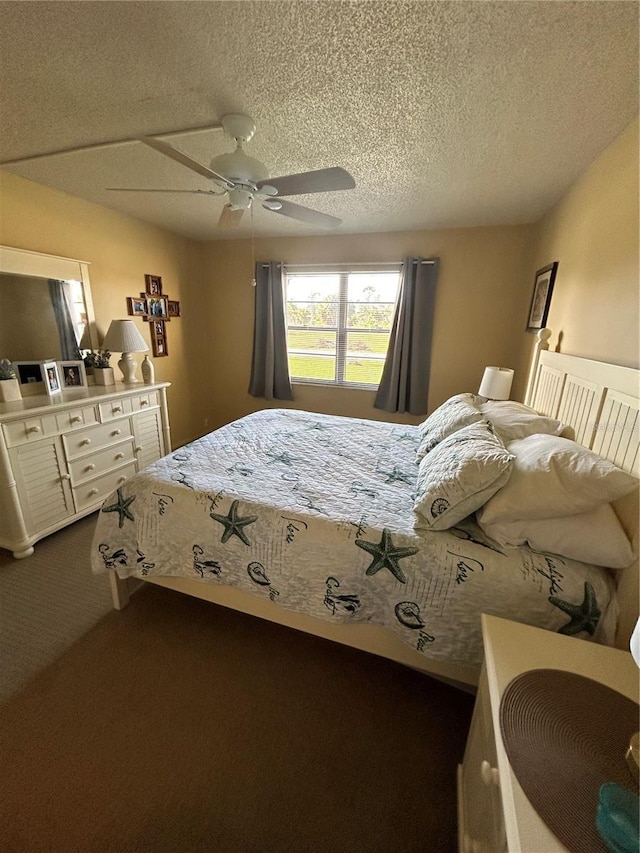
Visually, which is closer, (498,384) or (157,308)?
(498,384)

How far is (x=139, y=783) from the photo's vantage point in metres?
1.14

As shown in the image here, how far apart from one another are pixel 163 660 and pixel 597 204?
3.11m

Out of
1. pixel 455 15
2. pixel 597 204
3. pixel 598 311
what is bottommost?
pixel 598 311

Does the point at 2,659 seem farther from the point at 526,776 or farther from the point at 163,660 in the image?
the point at 526,776

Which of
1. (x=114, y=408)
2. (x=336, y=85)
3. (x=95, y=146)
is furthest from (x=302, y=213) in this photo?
(x=114, y=408)

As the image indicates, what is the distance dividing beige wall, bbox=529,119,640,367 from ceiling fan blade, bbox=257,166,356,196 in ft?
4.01

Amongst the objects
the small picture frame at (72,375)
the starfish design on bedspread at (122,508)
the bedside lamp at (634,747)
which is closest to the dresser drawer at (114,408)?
the small picture frame at (72,375)

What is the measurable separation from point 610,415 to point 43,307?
11.5 ft

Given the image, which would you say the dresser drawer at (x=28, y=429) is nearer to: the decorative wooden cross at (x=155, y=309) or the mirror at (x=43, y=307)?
the mirror at (x=43, y=307)

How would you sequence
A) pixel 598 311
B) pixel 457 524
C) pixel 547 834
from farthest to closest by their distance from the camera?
pixel 598 311, pixel 457 524, pixel 547 834

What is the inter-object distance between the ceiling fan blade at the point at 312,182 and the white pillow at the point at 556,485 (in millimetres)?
1419

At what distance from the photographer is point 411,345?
3557mm

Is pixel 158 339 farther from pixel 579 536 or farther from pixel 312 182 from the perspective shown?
pixel 579 536

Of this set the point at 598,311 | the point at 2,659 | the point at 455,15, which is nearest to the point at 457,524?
the point at 598,311
